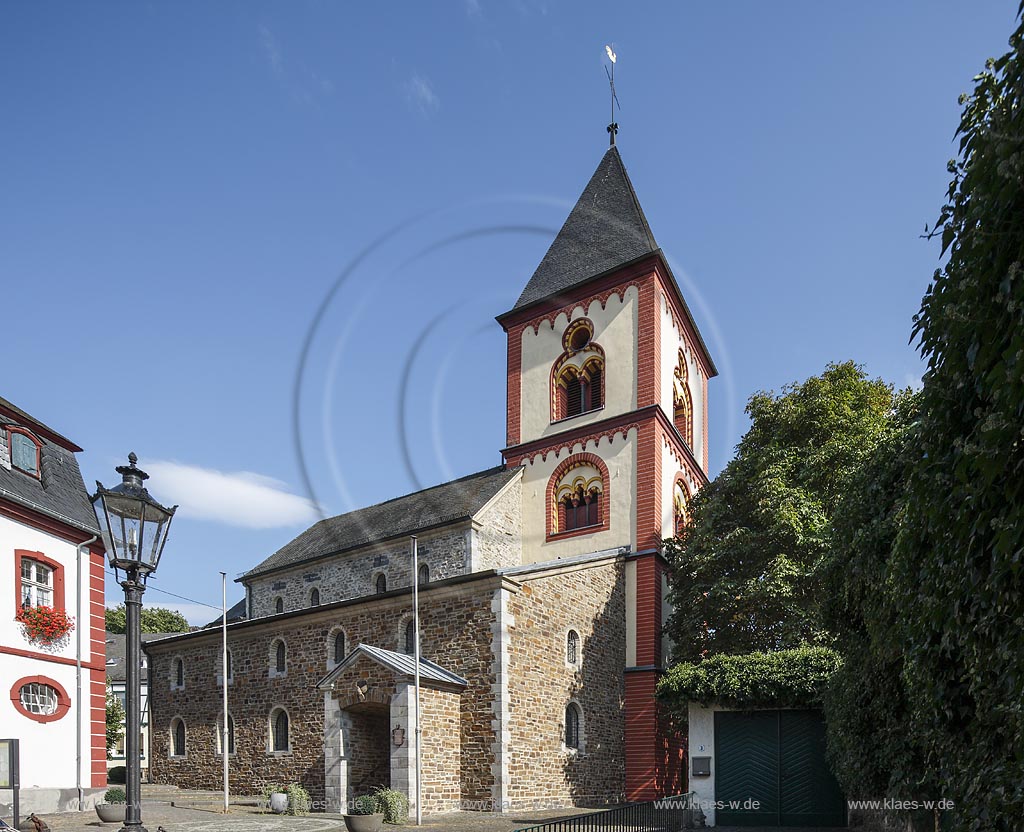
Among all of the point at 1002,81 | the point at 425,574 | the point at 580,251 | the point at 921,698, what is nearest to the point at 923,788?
the point at 921,698

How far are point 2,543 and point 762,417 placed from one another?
23.5m

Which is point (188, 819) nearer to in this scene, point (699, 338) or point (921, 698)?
point (921, 698)

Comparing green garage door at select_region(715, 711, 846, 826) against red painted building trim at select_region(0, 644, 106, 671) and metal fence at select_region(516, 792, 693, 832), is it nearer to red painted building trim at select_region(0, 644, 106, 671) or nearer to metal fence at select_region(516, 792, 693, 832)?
metal fence at select_region(516, 792, 693, 832)

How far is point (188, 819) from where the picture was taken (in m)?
21.0

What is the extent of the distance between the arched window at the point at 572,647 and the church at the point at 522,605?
0.24ft

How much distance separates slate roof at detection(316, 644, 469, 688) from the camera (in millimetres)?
21875

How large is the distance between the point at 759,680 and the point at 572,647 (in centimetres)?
693

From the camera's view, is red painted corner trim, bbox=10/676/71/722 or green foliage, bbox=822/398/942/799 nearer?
green foliage, bbox=822/398/942/799

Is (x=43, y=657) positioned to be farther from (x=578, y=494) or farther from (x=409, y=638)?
(x=578, y=494)

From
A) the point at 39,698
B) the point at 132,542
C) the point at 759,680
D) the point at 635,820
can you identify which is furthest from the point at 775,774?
the point at 39,698

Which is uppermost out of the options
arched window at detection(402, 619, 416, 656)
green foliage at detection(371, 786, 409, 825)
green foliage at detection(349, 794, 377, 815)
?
arched window at detection(402, 619, 416, 656)

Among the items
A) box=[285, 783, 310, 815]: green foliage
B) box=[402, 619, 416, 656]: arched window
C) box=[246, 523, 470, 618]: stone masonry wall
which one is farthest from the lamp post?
box=[246, 523, 470, 618]: stone masonry wall

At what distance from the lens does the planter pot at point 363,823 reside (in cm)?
1794

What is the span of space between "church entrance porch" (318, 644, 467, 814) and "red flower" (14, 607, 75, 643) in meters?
6.93
